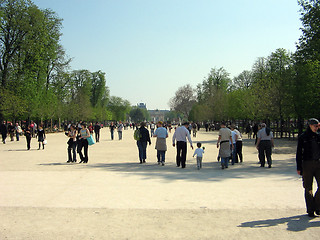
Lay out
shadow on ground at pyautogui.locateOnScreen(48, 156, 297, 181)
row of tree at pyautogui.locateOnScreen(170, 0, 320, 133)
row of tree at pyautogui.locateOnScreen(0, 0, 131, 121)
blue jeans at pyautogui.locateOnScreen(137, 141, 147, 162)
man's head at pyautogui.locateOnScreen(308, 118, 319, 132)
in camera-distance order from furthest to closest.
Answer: row of tree at pyautogui.locateOnScreen(0, 0, 131, 121)
row of tree at pyautogui.locateOnScreen(170, 0, 320, 133)
blue jeans at pyautogui.locateOnScreen(137, 141, 147, 162)
shadow on ground at pyautogui.locateOnScreen(48, 156, 297, 181)
man's head at pyautogui.locateOnScreen(308, 118, 319, 132)

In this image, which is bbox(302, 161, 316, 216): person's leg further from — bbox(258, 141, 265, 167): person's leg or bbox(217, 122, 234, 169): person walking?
bbox(258, 141, 265, 167): person's leg

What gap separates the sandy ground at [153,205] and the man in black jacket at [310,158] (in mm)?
445

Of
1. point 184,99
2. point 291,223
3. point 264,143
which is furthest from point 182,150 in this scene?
point 184,99

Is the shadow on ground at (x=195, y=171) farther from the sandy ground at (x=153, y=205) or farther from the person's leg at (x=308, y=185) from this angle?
the person's leg at (x=308, y=185)

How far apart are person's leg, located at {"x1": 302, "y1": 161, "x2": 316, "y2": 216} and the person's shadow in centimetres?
20

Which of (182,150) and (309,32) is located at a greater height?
(309,32)

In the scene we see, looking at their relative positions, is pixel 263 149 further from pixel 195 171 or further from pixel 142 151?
pixel 142 151

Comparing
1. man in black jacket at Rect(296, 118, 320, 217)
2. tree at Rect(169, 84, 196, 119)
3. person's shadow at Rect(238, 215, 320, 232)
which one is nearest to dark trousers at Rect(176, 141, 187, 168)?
man in black jacket at Rect(296, 118, 320, 217)

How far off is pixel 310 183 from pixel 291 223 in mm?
993

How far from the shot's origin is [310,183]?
6543 millimetres

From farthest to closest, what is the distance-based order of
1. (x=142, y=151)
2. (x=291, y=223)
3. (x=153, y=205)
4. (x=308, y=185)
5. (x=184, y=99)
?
(x=184, y=99)
(x=142, y=151)
(x=153, y=205)
(x=308, y=185)
(x=291, y=223)

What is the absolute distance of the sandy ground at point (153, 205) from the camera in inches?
216

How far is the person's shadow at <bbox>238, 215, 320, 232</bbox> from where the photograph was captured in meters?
5.68

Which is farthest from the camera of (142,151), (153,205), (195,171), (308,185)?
(142,151)
